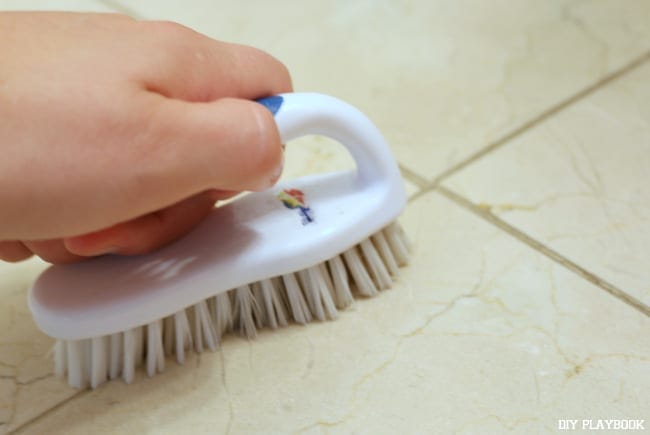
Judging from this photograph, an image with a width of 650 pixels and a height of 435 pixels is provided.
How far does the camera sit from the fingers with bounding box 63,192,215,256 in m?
0.50

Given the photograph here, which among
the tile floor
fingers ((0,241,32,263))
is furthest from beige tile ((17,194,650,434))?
fingers ((0,241,32,263))

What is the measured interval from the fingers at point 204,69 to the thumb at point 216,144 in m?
0.02

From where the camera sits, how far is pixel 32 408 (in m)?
0.53

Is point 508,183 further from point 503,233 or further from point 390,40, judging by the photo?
point 390,40

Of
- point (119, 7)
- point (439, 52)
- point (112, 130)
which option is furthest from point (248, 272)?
point (119, 7)

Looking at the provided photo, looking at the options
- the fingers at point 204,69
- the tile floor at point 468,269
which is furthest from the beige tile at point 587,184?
the fingers at point 204,69

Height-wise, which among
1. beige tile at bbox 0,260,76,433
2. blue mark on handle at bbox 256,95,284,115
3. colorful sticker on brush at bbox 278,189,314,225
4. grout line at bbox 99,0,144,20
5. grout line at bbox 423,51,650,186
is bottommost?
beige tile at bbox 0,260,76,433

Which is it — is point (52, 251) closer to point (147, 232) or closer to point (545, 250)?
point (147, 232)

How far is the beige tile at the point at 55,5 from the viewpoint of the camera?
3.11ft

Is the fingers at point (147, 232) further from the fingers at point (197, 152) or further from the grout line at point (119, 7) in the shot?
the grout line at point (119, 7)

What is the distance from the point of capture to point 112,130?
443 mm

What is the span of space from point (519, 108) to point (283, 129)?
328 mm

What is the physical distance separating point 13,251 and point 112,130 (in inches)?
5.8

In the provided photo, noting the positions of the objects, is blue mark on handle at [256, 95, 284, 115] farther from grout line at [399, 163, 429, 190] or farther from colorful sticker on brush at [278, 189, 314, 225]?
grout line at [399, 163, 429, 190]
